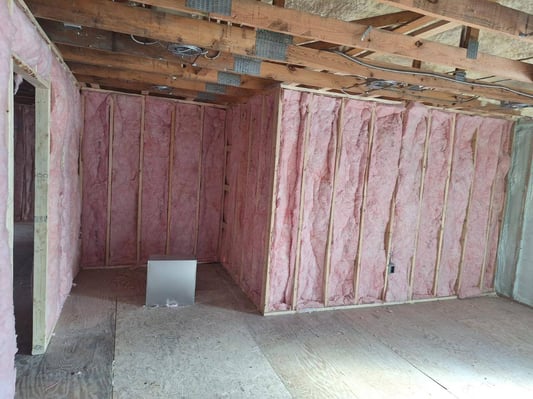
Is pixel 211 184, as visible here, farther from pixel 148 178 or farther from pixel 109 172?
pixel 109 172

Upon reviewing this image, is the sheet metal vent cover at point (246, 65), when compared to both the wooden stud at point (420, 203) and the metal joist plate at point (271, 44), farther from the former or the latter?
the wooden stud at point (420, 203)

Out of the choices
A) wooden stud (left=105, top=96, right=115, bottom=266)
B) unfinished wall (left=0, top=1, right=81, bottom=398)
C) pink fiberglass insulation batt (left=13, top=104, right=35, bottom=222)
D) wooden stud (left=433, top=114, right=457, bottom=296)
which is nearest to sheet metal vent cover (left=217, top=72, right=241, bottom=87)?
unfinished wall (left=0, top=1, right=81, bottom=398)

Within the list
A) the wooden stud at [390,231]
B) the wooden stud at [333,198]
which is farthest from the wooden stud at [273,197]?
the wooden stud at [390,231]

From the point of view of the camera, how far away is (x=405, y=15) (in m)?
2.31

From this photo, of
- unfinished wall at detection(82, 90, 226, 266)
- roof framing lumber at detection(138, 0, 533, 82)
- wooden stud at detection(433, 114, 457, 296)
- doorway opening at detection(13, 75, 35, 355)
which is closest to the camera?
roof framing lumber at detection(138, 0, 533, 82)

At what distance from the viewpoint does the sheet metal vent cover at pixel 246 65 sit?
2979mm

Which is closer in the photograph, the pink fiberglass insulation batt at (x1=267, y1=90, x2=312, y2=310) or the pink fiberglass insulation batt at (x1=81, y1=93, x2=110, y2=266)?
the pink fiberglass insulation batt at (x1=267, y1=90, x2=312, y2=310)

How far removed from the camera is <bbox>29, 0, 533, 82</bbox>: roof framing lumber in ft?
6.82

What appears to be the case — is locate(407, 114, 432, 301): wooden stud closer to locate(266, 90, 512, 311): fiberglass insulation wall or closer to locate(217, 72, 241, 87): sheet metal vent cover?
locate(266, 90, 512, 311): fiberglass insulation wall

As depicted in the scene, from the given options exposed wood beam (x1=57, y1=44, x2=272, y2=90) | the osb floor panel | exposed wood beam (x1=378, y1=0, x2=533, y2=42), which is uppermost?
exposed wood beam (x1=378, y1=0, x2=533, y2=42)

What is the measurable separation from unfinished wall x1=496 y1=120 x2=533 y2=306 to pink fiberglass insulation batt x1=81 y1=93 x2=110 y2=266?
5614mm

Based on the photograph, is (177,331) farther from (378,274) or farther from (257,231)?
(378,274)

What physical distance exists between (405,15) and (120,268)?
4.60 metres

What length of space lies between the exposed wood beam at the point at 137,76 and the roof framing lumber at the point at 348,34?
1.94 metres
